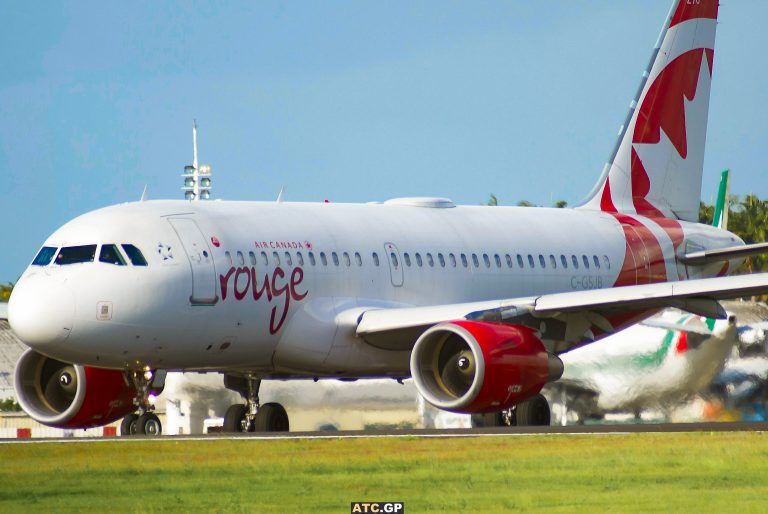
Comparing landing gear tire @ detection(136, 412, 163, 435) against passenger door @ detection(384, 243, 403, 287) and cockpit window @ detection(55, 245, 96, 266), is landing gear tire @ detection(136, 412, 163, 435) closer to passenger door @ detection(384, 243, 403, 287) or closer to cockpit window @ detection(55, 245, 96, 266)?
cockpit window @ detection(55, 245, 96, 266)

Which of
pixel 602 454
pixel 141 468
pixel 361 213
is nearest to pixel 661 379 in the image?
pixel 361 213

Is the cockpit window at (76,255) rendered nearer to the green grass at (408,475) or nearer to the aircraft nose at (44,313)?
the aircraft nose at (44,313)

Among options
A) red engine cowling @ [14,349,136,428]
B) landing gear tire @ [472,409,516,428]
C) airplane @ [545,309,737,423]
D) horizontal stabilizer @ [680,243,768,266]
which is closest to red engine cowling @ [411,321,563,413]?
landing gear tire @ [472,409,516,428]

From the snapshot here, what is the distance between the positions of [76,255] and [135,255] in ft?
2.66

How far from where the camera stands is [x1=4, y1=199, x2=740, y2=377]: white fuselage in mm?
23328

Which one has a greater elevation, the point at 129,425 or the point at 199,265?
the point at 199,265

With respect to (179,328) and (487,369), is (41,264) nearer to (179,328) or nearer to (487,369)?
(179,328)

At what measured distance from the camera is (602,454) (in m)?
18.2

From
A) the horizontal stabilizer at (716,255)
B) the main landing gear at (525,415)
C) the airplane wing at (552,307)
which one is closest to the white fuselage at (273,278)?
the airplane wing at (552,307)

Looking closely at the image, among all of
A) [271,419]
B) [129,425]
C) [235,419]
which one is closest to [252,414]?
[271,419]

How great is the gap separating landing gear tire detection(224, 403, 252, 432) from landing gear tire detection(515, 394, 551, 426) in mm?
4327

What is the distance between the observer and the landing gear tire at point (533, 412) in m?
27.0

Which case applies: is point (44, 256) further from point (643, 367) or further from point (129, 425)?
point (643, 367)

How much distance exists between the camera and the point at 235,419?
88.8 feet
